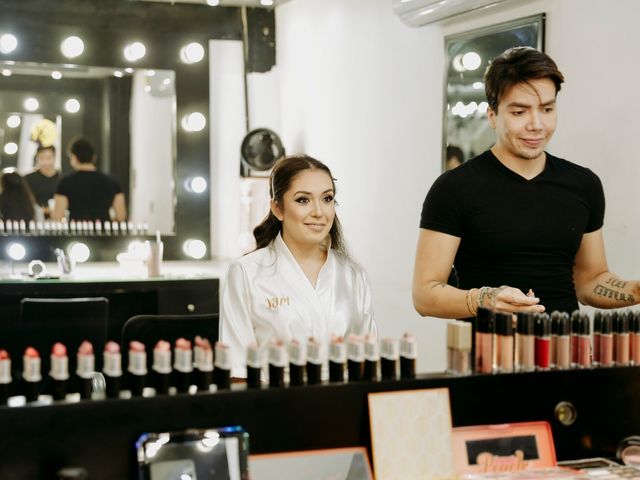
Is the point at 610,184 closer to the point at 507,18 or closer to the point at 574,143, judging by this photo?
the point at 574,143

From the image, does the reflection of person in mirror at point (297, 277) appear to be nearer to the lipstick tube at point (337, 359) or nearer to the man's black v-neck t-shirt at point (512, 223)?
the man's black v-neck t-shirt at point (512, 223)

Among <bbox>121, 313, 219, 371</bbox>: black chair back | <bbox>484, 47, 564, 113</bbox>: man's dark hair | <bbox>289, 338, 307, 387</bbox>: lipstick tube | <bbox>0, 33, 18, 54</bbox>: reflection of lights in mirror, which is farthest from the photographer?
<bbox>0, 33, 18, 54</bbox>: reflection of lights in mirror

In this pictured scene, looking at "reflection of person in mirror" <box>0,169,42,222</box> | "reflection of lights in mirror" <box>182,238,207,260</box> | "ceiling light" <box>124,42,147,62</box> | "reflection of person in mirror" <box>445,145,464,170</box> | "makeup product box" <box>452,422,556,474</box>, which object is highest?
"ceiling light" <box>124,42,147,62</box>

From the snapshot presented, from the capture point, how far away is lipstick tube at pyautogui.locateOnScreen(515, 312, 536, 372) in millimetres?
1267

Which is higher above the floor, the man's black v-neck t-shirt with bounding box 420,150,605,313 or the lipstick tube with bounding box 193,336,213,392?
the man's black v-neck t-shirt with bounding box 420,150,605,313

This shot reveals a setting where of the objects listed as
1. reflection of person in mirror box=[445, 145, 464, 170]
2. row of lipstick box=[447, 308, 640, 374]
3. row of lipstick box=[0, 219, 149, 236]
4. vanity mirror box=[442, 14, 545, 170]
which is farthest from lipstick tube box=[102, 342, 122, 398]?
row of lipstick box=[0, 219, 149, 236]

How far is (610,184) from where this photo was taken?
8.11 ft

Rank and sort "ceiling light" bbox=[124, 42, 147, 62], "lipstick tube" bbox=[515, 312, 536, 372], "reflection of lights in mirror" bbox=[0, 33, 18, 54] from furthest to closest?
"ceiling light" bbox=[124, 42, 147, 62]
"reflection of lights in mirror" bbox=[0, 33, 18, 54]
"lipstick tube" bbox=[515, 312, 536, 372]

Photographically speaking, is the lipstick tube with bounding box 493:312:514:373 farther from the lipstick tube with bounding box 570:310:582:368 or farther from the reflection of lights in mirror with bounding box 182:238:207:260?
the reflection of lights in mirror with bounding box 182:238:207:260

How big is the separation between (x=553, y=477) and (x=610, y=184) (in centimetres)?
142

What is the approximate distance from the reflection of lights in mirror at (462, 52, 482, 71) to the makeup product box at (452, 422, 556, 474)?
2012 mm

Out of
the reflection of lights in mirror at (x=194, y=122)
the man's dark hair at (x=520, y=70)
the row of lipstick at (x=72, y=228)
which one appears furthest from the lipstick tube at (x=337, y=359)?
the reflection of lights in mirror at (x=194, y=122)

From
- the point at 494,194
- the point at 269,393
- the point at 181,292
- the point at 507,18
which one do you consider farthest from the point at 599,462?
the point at 181,292

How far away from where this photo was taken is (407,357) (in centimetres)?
122
